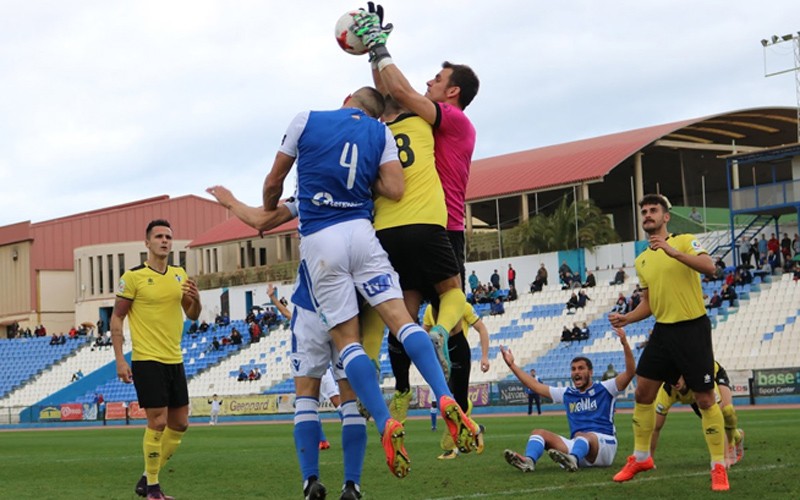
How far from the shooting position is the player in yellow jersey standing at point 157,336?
35.4 feet

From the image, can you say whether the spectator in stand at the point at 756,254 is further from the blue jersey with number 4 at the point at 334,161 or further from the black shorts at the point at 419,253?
the blue jersey with number 4 at the point at 334,161

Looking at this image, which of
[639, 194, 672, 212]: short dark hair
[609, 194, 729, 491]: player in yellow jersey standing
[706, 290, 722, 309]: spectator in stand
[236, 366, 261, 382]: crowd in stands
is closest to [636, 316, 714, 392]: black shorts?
[609, 194, 729, 491]: player in yellow jersey standing

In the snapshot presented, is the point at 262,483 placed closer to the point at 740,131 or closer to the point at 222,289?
the point at 740,131

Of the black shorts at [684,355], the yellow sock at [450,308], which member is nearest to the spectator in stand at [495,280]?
the black shorts at [684,355]

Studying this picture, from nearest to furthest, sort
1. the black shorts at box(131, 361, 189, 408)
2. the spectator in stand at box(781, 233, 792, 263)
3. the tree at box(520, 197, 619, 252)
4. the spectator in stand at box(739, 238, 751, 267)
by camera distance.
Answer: the black shorts at box(131, 361, 189, 408)
the spectator in stand at box(781, 233, 792, 263)
the spectator in stand at box(739, 238, 751, 267)
the tree at box(520, 197, 619, 252)

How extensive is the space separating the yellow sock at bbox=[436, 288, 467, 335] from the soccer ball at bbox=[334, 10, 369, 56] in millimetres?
1829

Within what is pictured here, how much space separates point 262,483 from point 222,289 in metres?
52.0

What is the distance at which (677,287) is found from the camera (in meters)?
9.77

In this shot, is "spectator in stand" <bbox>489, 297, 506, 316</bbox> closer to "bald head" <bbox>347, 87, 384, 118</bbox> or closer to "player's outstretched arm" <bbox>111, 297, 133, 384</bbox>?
"player's outstretched arm" <bbox>111, 297, 133, 384</bbox>

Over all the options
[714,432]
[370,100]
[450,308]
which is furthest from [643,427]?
[370,100]

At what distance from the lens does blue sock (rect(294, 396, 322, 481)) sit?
25.6 feet

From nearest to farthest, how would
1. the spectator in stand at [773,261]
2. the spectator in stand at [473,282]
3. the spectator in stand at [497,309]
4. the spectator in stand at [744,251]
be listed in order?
the spectator in stand at [773,261], the spectator in stand at [744,251], the spectator in stand at [497,309], the spectator in stand at [473,282]

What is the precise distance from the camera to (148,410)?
10.9 meters

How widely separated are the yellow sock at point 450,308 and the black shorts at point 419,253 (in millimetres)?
130
